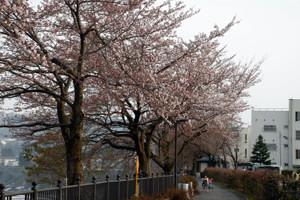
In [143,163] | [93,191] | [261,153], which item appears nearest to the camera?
[93,191]

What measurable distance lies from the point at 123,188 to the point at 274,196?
8.15m

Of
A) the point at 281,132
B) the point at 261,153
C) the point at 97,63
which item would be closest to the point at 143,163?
the point at 97,63

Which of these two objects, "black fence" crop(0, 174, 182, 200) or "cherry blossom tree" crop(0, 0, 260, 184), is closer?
"black fence" crop(0, 174, 182, 200)

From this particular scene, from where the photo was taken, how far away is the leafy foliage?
72694 millimetres

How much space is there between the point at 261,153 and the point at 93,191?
216 ft

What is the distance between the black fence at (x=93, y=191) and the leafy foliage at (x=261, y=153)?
5585 cm

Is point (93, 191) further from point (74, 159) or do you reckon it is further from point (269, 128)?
point (269, 128)

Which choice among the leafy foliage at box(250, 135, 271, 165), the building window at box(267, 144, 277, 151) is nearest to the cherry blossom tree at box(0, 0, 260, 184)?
the leafy foliage at box(250, 135, 271, 165)

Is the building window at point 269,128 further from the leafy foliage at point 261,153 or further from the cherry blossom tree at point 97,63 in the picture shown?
the cherry blossom tree at point 97,63

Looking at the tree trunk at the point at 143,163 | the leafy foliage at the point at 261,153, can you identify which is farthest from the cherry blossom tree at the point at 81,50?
the leafy foliage at the point at 261,153

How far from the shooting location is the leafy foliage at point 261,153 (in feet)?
238

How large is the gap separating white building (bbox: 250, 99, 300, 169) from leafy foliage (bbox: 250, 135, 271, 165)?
8.33 ft

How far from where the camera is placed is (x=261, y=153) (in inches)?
2886

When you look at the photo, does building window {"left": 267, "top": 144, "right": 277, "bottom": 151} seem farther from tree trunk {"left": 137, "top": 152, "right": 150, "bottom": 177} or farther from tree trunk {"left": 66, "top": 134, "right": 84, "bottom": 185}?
tree trunk {"left": 66, "top": 134, "right": 84, "bottom": 185}
